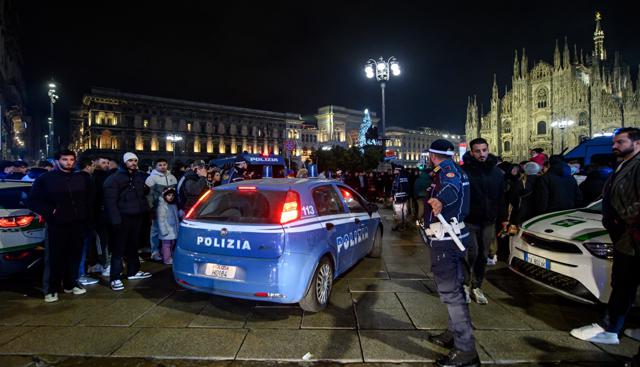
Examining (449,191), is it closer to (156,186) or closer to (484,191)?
(484,191)

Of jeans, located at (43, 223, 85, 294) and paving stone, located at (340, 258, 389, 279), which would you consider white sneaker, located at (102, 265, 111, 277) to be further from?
paving stone, located at (340, 258, 389, 279)

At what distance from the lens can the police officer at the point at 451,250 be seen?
3.12m

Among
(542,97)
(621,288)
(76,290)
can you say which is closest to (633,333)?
(621,288)

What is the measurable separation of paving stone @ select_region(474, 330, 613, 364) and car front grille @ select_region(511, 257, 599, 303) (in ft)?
1.88

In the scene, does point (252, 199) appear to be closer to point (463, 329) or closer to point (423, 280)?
point (463, 329)

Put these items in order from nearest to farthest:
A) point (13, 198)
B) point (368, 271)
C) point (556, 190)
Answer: point (13, 198), point (556, 190), point (368, 271)

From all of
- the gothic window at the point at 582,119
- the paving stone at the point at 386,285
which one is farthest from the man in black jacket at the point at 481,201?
the gothic window at the point at 582,119

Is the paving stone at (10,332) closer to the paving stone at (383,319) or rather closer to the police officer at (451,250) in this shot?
the paving stone at (383,319)

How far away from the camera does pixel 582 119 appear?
61438 mm

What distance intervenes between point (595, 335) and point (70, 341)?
→ 17.4 ft

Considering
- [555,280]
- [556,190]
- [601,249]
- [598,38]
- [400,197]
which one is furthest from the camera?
[598,38]

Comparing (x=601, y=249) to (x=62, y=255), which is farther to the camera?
Result: (x=62, y=255)

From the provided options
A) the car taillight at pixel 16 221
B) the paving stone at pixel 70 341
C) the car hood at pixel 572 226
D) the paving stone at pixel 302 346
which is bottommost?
the paving stone at pixel 302 346

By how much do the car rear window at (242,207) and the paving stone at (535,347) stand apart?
252 cm
